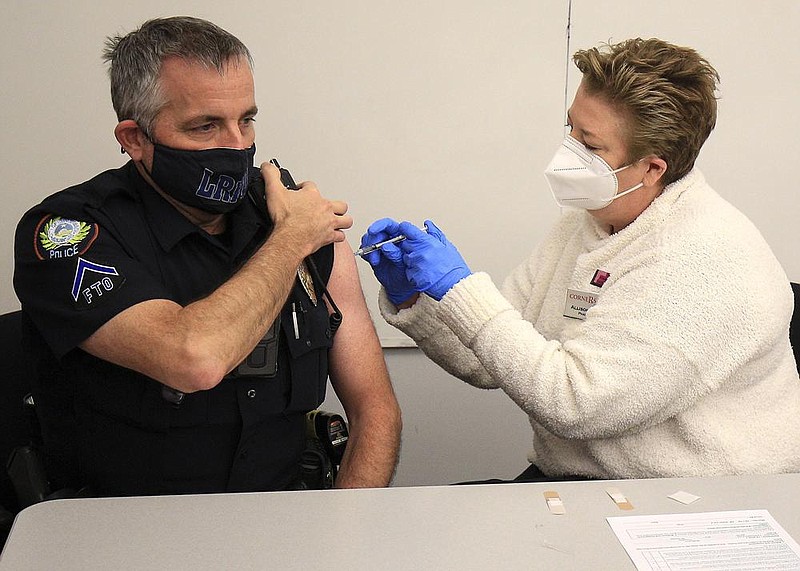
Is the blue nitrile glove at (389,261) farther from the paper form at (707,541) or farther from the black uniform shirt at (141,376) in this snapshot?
the paper form at (707,541)

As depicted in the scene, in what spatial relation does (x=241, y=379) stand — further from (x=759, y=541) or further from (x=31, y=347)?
(x=759, y=541)

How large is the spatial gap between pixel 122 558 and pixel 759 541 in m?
0.88

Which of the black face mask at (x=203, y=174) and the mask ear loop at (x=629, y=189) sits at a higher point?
the black face mask at (x=203, y=174)

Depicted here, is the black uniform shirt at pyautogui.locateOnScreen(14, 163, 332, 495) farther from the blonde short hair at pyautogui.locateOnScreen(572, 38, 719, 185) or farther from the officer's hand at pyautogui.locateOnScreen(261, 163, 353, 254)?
the blonde short hair at pyautogui.locateOnScreen(572, 38, 719, 185)

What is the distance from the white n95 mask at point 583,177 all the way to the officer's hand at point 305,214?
46 centimetres

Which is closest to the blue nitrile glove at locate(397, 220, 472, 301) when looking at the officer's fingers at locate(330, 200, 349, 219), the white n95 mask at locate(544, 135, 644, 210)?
the officer's fingers at locate(330, 200, 349, 219)

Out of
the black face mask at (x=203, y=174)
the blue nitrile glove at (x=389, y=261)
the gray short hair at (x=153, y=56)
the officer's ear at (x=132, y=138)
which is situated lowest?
the blue nitrile glove at (x=389, y=261)

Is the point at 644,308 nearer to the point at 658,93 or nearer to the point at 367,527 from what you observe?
the point at 658,93

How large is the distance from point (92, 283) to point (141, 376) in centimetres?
22

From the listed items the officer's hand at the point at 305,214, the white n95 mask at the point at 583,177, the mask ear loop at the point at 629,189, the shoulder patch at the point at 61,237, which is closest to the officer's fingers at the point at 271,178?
the officer's hand at the point at 305,214

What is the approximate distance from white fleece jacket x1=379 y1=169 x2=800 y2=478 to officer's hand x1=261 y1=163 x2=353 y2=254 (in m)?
0.26

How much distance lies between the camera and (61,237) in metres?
1.51

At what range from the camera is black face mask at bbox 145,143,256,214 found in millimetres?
1571

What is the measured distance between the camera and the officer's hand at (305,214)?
1.66 metres
